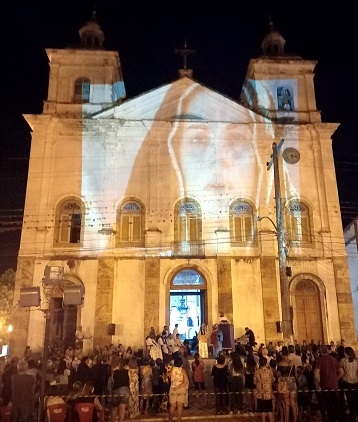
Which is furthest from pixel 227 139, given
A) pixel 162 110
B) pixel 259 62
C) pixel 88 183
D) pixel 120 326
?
pixel 120 326

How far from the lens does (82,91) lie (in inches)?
975

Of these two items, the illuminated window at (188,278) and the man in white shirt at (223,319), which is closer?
the man in white shirt at (223,319)

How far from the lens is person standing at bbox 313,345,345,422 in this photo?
9945 mm

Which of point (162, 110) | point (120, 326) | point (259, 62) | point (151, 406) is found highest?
point (259, 62)

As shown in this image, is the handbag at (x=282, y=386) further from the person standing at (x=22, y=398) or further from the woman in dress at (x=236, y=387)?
the person standing at (x=22, y=398)

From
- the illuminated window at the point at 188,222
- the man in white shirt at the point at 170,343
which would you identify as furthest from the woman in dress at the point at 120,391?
the illuminated window at the point at 188,222

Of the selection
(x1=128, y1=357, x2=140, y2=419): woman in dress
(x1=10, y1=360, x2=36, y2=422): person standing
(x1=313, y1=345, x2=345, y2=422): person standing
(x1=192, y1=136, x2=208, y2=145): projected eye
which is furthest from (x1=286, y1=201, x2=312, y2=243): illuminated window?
(x1=10, y1=360, x2=36, y2=422): person standing

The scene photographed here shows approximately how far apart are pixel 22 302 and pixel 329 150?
18.2m

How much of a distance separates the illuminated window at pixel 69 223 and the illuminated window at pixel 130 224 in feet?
6.59

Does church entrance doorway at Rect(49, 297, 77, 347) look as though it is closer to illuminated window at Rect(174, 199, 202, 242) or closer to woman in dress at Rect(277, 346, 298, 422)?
illuminated window at Rect(174, 199, 202, 242)

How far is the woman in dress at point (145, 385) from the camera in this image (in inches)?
461

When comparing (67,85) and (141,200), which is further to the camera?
(67,85)

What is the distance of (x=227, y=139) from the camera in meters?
23.8

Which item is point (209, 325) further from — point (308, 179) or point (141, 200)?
point (308, 179)
